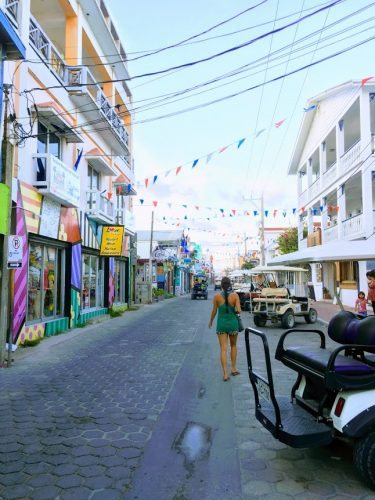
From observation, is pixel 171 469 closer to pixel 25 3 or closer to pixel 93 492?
pixel 93 492

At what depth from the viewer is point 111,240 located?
17.8m

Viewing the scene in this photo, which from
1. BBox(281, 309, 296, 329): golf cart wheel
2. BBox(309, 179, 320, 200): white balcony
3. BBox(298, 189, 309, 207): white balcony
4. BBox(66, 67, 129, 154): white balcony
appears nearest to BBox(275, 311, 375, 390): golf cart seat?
BBox(281, 309, 296, 329): golf cart wheel

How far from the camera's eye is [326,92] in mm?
24953

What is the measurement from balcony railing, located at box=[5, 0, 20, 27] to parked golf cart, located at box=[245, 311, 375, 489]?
9.74 m

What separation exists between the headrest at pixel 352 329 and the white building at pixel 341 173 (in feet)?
33.7

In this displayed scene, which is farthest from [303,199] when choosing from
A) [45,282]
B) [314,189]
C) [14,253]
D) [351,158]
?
[14,253]

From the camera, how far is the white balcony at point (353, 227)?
2111cm

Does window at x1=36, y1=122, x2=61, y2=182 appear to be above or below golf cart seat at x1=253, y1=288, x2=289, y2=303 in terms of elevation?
above

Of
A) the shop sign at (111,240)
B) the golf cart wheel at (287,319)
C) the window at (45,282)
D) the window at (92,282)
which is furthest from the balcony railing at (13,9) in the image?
the golf cart wheel at (287,319)

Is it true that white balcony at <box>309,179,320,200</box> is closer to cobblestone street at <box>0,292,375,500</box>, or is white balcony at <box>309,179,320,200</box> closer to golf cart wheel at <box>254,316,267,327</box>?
golf cart wheel at <box>254,316,267,327</box>

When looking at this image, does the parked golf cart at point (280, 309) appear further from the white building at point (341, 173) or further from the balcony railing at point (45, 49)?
the balcony railing at point (45, 49)

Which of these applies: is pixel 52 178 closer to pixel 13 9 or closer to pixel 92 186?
pixel 13 9

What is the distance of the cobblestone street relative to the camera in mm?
3516

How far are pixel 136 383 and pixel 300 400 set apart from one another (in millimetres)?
3398
